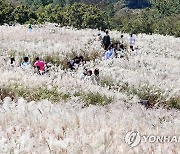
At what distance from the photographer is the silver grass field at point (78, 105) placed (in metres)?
4.20

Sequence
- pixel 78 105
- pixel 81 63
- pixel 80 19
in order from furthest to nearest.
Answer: pixel 80 19 < pixel 81 63 < pixel 78 105

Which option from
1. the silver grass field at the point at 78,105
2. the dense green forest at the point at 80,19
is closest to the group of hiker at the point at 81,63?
the silver grass field at the point at 78,105

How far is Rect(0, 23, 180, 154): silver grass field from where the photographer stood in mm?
4199

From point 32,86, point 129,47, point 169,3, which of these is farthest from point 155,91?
point 169,3

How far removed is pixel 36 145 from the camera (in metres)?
4.20

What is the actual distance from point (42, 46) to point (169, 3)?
287 feet

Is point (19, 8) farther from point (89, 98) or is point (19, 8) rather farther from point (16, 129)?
point (16, 129)

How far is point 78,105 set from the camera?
7.60 meters

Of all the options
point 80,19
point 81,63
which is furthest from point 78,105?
point 80,19

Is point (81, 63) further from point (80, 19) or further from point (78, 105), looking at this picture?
point (80, 19)

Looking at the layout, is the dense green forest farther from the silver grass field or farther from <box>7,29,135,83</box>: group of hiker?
the silver grass field

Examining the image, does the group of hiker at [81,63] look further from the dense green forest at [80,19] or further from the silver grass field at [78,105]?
the dense green forest at [80,19]

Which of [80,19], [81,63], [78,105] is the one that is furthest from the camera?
[80,19]

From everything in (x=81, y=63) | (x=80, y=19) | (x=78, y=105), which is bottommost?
(x=80, y=19)
